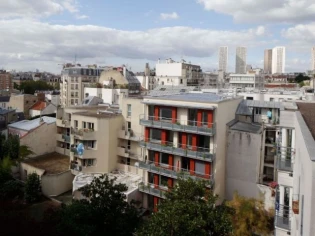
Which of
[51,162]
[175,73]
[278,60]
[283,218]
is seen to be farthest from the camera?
[278,60]

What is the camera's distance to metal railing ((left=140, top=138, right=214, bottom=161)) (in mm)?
27016

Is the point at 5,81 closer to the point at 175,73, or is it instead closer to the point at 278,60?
the point at 175,73

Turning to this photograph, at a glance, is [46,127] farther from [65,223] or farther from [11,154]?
[65,223]

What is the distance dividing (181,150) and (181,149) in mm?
89

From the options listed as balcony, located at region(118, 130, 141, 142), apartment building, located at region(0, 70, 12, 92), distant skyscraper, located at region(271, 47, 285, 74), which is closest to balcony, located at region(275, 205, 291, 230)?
balcony, located at region(118, 130, 141, 142)

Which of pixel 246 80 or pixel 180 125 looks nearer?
pixel 180 125

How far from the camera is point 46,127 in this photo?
134 feet

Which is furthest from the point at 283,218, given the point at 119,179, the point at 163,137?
the point at 119,179

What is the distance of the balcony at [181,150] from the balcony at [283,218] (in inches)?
500

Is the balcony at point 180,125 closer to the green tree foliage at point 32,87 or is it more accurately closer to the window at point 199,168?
the window at point 199,168

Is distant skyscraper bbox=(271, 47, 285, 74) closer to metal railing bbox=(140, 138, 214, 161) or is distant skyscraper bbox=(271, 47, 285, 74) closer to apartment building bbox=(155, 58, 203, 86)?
apartment building bbox=(155, 58, 203, 86)

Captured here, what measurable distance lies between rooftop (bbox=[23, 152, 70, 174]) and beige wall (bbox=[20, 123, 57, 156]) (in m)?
0.82

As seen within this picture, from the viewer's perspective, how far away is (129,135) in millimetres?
34781

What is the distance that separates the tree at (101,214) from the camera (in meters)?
20.4
